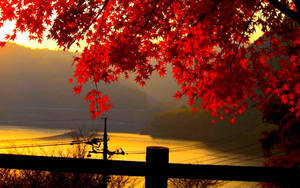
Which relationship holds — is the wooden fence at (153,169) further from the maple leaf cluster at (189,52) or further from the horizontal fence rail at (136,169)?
the maple leaf cluster at (189,52)

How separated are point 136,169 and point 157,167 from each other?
0.86 feet

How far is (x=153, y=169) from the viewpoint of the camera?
12.3 ft

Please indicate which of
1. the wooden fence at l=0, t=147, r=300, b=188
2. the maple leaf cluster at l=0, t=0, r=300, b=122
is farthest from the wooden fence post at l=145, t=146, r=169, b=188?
the maple leaf cluster at l=0, t=0, r=300, b=122

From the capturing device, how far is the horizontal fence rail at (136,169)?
367 cm

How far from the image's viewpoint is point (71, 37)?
868 cm

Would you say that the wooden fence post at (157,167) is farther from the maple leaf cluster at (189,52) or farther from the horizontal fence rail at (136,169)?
the maple leaf cluster at (189,52)

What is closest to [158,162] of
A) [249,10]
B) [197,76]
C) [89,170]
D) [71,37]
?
[89,170]

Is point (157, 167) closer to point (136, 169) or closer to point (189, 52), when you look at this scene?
point (136, 169)

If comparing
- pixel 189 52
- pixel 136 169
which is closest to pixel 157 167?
pixel 136 169

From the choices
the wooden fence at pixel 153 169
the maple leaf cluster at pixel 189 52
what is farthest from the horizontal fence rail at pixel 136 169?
Result: the maple leaf cluster at pixel 189 52

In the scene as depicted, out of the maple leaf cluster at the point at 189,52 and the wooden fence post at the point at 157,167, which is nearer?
the wooden fence post at the point at 157,167

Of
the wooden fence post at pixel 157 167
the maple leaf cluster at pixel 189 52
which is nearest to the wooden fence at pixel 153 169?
the wooden fence post at pixel 157 167

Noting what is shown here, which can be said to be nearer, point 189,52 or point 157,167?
point 157,167

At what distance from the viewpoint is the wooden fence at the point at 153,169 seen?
12.1ft
